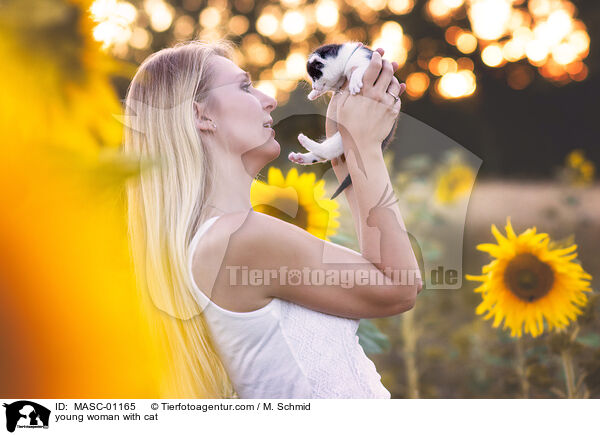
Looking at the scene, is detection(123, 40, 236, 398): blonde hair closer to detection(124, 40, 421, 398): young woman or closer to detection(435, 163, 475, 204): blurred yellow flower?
detection(124, 40, 421, 398): young woman

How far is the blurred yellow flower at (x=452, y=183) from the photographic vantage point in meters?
1.72

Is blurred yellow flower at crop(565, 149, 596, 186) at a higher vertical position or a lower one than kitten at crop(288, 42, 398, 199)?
higher

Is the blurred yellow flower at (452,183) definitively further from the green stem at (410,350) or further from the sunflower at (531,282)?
the sunflower at (531,282)

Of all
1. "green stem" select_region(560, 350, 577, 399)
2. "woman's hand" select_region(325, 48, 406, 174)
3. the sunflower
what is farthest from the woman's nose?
"green stem" select_region(560, 350, 577, 399)

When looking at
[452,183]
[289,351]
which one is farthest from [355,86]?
[452,183]

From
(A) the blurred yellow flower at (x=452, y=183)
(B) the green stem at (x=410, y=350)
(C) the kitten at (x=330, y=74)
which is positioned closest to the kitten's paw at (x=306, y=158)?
(C) the kitten at (x=330, y=74)

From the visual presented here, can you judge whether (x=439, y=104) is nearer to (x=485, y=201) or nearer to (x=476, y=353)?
(x=485, y=201)

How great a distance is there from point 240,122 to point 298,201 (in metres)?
0.24

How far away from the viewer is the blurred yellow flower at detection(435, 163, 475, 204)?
5.63ft

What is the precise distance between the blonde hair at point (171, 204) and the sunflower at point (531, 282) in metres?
0.52

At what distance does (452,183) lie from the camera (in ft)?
5.71

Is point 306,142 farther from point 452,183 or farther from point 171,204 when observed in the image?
point 452,183
